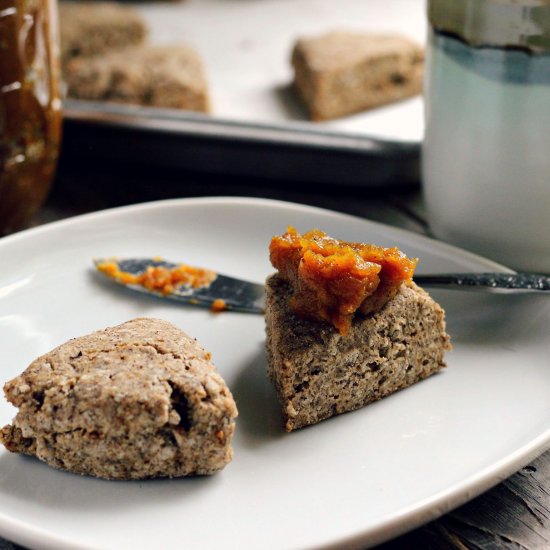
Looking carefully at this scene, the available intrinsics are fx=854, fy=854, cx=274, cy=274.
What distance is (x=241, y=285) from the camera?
6.64 feet

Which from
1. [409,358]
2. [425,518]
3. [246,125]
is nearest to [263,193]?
[246,125]

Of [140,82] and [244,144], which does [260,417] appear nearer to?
[244,144]

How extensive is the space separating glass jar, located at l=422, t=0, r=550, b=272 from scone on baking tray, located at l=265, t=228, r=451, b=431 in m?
0.55

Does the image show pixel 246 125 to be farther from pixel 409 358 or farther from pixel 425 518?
pixel 425 518

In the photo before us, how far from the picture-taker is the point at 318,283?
159 centimetres

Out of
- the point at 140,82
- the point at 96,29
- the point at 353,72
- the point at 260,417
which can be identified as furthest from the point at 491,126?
the point at 96,29

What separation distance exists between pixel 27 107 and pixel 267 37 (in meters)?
1.93

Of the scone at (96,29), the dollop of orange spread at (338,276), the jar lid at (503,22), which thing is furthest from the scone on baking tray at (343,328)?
the scone at (96,29)

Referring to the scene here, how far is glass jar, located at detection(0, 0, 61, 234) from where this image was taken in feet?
7.28

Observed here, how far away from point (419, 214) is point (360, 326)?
3.60ft

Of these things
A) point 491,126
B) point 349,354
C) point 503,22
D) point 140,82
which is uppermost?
point 503,22

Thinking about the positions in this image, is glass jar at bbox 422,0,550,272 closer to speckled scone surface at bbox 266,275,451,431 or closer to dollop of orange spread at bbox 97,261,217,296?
speckled scone surface at bbox 266,275,451,431

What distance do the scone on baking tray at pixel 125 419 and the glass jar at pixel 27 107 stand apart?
1.04 meters

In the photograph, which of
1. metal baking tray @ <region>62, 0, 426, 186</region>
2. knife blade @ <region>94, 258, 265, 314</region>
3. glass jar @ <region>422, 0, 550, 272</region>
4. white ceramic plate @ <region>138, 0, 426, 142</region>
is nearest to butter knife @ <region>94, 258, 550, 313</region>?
knife blade @ <region>94, 258, 265, 314</region>
